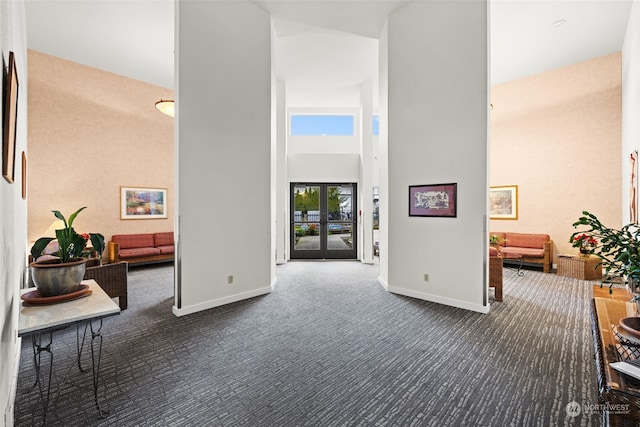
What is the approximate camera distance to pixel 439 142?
4.31 meters

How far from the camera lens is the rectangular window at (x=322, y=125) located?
29.6 feet

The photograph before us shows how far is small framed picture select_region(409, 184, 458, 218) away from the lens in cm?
421

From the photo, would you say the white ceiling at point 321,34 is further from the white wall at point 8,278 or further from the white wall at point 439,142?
the white wall at point 8,278

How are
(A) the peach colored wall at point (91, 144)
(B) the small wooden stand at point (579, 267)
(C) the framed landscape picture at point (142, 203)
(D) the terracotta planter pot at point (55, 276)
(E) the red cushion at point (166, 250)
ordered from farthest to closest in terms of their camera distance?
(C) the framed landscape picture at point (142, 203)
(E) the red cushion at point (166, 250)
(A) the peach colored wall at point (91, 144)
(B) the small wooden stand at point (579, 267)
(D) the terracotta planter pot at point (55, 276)

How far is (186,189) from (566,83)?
8.36 metres

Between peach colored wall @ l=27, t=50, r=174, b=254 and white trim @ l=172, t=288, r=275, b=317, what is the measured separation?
4.59m

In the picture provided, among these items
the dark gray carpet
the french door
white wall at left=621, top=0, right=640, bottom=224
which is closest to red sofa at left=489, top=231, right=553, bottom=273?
white wall at left=621, top=0, right=640, bottom=224

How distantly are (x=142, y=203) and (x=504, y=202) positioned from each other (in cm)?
947

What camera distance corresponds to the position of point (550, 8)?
4820 millimetres

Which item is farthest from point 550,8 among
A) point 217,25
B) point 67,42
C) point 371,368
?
point 67,42

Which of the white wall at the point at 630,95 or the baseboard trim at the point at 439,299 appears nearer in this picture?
the baseboard trim at the point at 439,299

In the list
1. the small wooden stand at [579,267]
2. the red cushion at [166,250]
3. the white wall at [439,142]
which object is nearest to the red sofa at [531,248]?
the small wooden stand at [579,267]

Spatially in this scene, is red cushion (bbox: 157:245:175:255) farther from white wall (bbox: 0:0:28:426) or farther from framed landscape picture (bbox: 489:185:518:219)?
framed landscape picture (bbox: 489:185:518:219)

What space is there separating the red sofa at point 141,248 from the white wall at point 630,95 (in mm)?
9318
